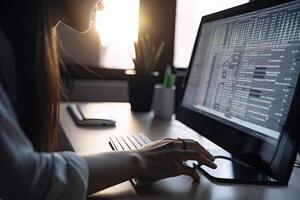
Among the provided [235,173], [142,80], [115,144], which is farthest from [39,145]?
[142,80]

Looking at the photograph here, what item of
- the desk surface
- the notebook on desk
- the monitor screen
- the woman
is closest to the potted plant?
the notebook on desk

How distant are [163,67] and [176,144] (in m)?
1.53

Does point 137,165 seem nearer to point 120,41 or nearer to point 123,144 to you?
point 123,144

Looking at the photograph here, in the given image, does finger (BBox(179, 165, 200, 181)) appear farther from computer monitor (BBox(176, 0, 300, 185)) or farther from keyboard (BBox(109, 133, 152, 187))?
keyboard (BBox(109, 133, 152, 187))

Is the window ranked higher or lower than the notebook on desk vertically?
higher

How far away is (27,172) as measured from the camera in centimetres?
52

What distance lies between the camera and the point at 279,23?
0.78 meters

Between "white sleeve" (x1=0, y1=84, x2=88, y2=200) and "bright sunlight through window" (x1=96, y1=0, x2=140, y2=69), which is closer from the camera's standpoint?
"white sleeve" (x1=0, y1=84, x2=88, y2=200)

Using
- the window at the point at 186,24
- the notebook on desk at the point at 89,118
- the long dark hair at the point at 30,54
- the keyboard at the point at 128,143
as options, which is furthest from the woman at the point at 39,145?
the window at the point at 186,24

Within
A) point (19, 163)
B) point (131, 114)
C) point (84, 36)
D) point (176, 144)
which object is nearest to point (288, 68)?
point (176, 144)

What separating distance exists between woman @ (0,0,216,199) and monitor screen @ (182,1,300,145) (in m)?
0.14

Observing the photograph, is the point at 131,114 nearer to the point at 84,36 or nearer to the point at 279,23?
the point at 84,36

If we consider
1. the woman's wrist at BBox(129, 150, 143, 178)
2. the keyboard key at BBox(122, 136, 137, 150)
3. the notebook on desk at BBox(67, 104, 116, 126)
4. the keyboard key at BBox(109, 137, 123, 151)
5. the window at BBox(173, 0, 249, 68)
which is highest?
the window at BBox(173, 0, 249, 68)

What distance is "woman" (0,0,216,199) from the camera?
1.72 feet
